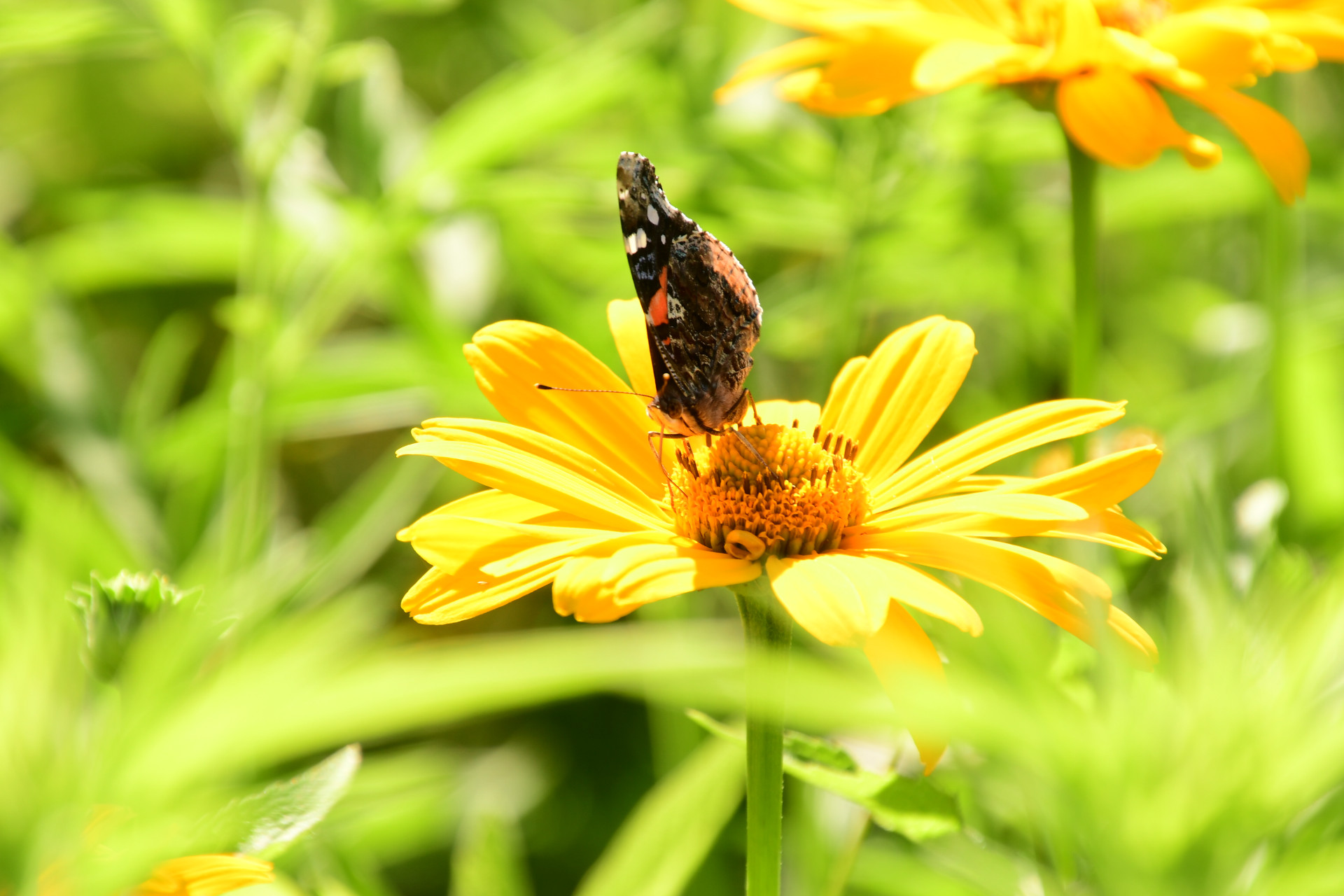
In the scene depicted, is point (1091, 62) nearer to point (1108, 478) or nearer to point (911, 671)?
point (1108, 478)

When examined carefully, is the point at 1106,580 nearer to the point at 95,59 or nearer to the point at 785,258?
the point at 785,258

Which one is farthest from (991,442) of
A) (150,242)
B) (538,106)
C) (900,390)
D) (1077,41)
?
(150,242)

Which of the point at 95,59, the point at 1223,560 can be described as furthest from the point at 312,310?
the point at 95,59

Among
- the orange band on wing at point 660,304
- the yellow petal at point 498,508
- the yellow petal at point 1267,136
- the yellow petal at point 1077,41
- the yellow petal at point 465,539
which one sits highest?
the yellow petal at point 1077,41

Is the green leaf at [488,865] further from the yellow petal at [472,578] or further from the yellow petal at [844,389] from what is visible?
the yellow petal at [844,389]

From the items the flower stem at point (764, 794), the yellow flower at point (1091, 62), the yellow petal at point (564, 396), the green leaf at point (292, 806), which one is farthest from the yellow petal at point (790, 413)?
the green leaf at point (292, 806)

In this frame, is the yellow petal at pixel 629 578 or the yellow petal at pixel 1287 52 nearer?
the yellow petal at pixel 629 578
